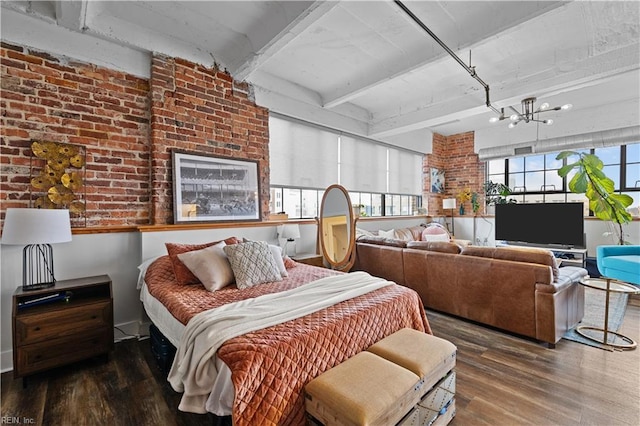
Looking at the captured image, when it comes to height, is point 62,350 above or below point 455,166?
below

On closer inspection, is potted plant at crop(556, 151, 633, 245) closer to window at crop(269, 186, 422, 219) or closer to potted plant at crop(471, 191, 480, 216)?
potted plant at crop(471, 191, 480, 216)

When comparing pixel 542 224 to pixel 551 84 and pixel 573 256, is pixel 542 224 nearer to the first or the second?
pixel 573 256

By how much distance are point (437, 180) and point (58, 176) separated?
6807 millimetres

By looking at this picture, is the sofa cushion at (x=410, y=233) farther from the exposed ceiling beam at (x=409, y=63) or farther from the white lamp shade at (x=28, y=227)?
the white lamp shade at (x=28, y=227)

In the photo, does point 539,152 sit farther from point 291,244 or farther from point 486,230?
point 291,244

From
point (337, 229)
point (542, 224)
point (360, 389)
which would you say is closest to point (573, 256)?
point (542, 224)

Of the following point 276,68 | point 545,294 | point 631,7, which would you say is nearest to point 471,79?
point 631,7

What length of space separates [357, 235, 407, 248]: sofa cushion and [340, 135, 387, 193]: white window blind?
48.6 inches

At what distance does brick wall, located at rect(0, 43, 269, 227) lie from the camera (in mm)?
2387

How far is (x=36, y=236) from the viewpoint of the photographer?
202 centimetres

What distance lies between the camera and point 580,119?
5.27m

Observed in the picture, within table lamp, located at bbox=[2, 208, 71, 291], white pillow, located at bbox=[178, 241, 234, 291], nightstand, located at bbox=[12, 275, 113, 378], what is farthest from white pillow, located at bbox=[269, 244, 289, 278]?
table lamp, located at bbox=[2, 208, 71, 291]

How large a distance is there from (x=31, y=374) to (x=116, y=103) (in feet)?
7.56

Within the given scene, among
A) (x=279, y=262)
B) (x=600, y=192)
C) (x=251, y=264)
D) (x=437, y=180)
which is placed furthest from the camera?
(x=437, y=180)
